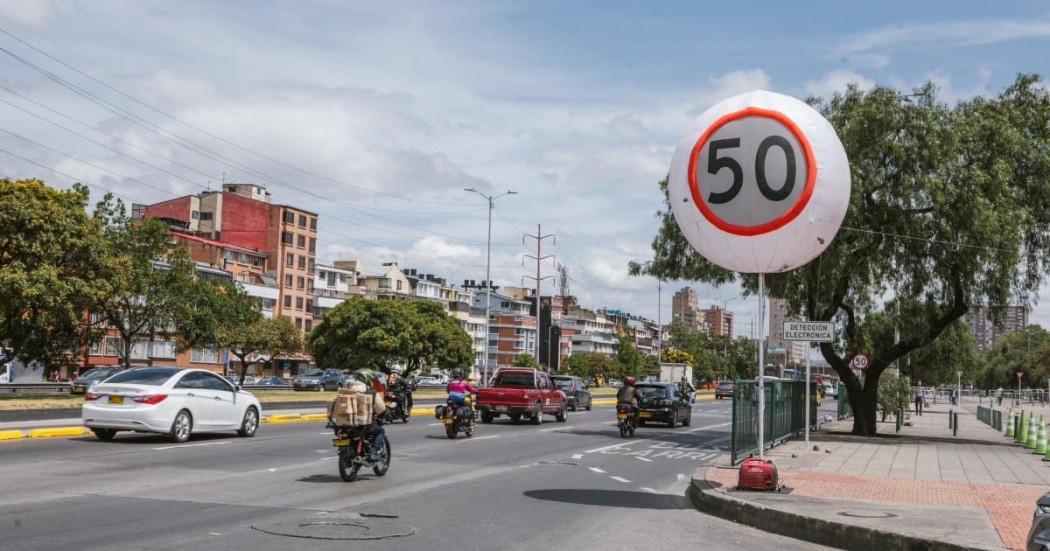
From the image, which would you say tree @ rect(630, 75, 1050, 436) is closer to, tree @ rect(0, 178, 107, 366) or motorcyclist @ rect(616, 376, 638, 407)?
motorcyclist @ rect(616, 376, 638, 407)

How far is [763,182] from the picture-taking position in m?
13.2

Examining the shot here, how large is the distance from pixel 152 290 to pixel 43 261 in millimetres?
8195

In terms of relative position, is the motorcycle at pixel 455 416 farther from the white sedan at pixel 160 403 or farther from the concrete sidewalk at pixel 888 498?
the concrete sidewalk at pixel 888 498

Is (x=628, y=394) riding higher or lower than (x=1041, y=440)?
higher

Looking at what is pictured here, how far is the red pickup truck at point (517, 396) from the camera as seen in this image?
3231 centimetres

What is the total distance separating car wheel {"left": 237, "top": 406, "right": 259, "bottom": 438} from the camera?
74.0ft

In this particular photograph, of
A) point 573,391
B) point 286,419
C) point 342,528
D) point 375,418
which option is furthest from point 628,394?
point 342,528

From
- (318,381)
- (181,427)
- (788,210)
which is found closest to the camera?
(788,210)

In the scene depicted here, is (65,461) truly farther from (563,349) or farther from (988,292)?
(563,349)

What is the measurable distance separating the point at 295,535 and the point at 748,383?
11.7m

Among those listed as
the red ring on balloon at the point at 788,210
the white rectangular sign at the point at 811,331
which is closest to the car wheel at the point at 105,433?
the red ring on balloon at the point at 788,210

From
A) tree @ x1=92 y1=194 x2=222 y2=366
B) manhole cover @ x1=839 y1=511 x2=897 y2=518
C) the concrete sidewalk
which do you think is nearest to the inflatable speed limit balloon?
the concrete sidewalk

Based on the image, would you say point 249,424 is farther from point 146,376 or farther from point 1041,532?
point 1041,532

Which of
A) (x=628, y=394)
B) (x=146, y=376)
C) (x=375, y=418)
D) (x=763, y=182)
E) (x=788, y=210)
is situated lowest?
(x=628, y=394)
